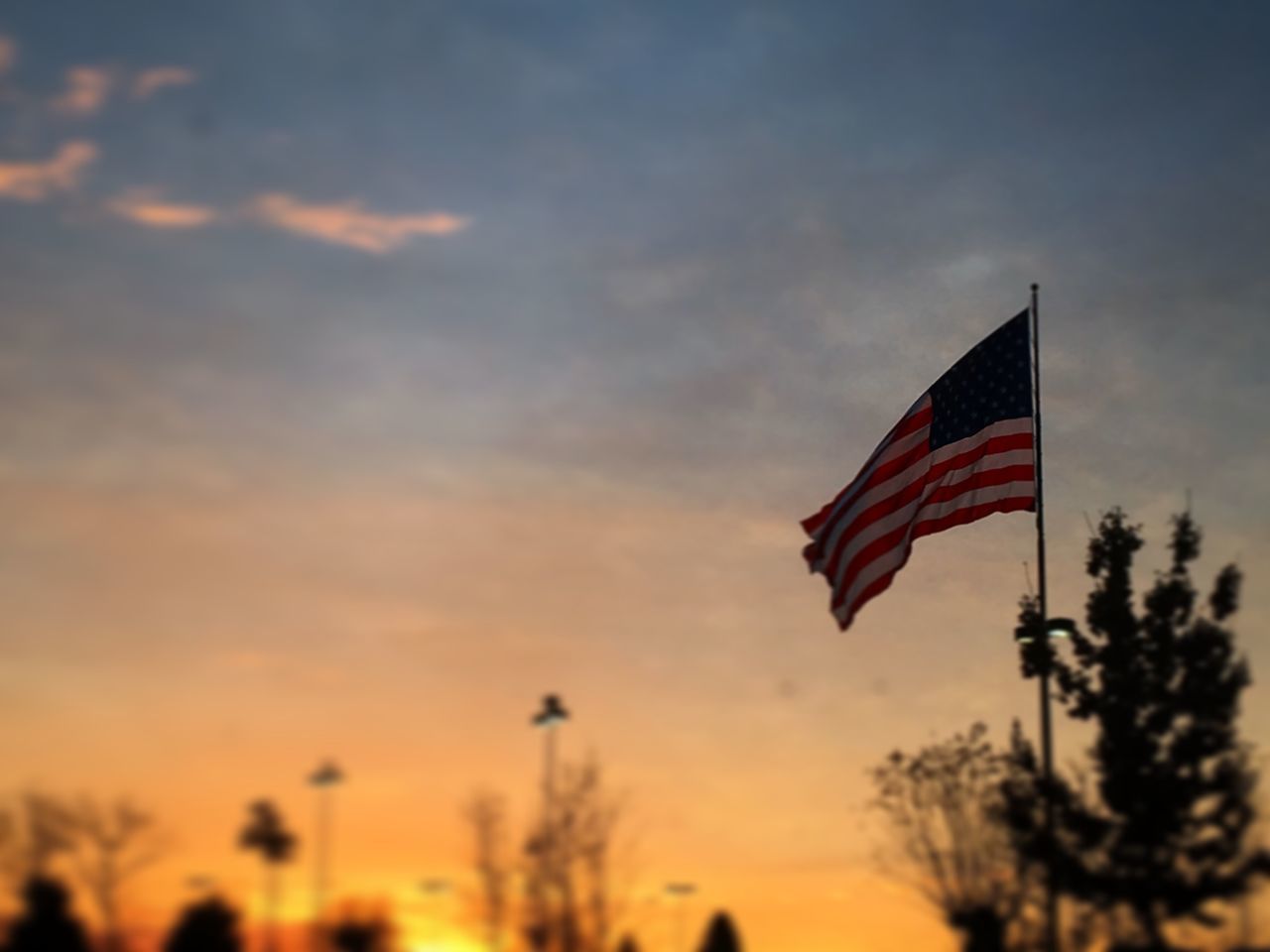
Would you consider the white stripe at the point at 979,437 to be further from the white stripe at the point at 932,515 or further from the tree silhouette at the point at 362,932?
the tree silhouette at the point at 362,932

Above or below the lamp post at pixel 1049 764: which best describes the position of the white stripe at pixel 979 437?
above

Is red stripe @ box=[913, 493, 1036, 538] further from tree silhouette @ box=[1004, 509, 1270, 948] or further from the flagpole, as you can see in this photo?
tree silhouette @ box=[1004, 509, 1270, 948]

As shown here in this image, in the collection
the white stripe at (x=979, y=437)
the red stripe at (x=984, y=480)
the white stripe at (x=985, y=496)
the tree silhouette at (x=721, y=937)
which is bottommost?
the tree silhouette at (x=721, y=937)

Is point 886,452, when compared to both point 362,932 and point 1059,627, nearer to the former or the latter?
point 1059,627

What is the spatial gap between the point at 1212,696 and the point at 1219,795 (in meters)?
2.80

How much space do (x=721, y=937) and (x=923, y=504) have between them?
55.9 m

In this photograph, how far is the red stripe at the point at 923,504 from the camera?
2844cm

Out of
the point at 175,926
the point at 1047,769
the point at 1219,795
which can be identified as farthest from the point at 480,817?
the point at 1047,769

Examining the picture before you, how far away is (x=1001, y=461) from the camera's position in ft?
93.7

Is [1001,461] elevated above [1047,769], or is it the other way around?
[1001,461]

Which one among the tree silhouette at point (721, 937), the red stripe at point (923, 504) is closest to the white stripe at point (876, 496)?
the red stripe at point (923, 504)

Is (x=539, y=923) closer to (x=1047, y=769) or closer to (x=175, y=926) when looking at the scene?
(x=175, y=926)

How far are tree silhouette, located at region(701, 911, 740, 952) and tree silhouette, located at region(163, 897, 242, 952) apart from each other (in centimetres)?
2767

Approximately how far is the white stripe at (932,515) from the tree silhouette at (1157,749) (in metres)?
13.3
